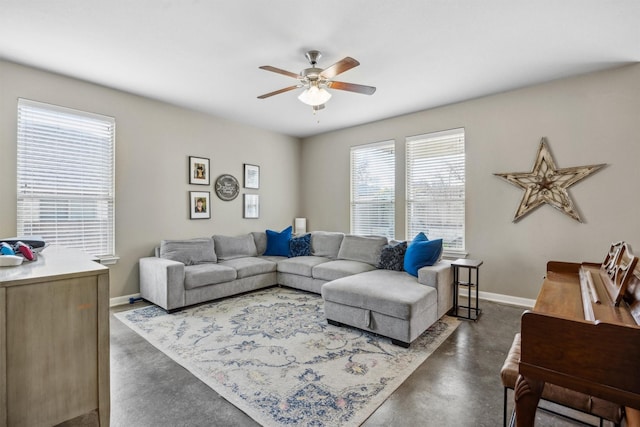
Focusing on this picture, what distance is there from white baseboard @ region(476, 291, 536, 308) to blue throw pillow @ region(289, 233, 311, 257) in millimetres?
2663

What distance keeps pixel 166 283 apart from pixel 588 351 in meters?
3.69

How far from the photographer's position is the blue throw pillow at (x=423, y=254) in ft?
11.2

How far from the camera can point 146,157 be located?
13.8 ft

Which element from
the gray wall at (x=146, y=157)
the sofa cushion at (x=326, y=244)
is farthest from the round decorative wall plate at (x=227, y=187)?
the sofa cushion at (x=326, y=244)

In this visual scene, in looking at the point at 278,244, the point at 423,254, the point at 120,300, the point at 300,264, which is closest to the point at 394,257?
the point at 423,254

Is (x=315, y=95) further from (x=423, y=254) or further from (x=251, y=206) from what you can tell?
(x=251, y=206)

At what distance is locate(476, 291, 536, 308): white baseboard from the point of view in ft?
12.5

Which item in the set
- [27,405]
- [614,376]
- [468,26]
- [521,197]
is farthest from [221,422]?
[521,197]

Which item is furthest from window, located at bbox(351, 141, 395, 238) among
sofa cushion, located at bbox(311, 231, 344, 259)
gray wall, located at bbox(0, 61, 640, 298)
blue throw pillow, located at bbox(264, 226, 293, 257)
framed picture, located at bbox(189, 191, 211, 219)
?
framed picture, located at bbox(189, 191, 211, 219)

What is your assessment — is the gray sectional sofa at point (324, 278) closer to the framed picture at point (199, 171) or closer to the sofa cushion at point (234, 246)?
the sofa cushion at point (234, 246)

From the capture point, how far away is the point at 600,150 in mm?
3375

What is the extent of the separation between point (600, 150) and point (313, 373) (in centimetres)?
389

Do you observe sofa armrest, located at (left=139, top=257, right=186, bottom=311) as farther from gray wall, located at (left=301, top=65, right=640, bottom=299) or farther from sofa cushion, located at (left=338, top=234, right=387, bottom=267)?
gray wall, located at (left=301, top=65, right=640, bottom=299)

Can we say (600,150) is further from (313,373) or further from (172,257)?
(172,257)
